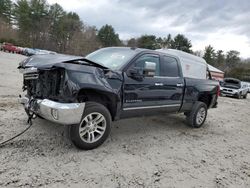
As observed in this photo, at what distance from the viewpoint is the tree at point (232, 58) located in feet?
249

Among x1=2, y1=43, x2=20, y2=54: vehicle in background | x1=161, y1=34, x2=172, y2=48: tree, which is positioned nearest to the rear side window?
x1=2, y1=43, x2=20, y2=54: vehicle in background

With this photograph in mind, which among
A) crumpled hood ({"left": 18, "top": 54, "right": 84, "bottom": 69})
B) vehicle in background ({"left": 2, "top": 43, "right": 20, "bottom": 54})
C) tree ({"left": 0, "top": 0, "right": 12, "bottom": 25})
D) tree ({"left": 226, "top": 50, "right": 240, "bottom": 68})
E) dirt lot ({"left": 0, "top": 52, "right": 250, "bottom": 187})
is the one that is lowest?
dirt lot ({"left": 0, "top": 52, "right": 250, "bottom": 187})

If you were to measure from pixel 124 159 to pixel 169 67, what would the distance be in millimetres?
2573

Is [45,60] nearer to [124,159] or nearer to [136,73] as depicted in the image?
[136,73]

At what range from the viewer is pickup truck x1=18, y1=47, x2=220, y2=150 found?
11.6 feet

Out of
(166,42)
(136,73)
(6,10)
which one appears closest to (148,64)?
(136,73)

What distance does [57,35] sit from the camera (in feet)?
212

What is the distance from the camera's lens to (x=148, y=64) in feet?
14.4

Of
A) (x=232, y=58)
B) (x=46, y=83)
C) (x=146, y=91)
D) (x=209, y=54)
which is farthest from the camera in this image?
(x=232, y=58)

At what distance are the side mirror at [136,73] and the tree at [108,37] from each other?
6572 cm

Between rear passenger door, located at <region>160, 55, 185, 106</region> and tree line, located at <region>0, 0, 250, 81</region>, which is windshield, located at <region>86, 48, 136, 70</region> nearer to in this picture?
rear passenger door, located at <region>160, 55, 185, 106</region>

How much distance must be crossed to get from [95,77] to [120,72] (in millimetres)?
617

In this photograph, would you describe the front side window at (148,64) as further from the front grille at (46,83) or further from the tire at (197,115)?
the tire at (197,115)

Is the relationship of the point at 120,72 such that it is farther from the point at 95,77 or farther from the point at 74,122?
the point at 74,122
